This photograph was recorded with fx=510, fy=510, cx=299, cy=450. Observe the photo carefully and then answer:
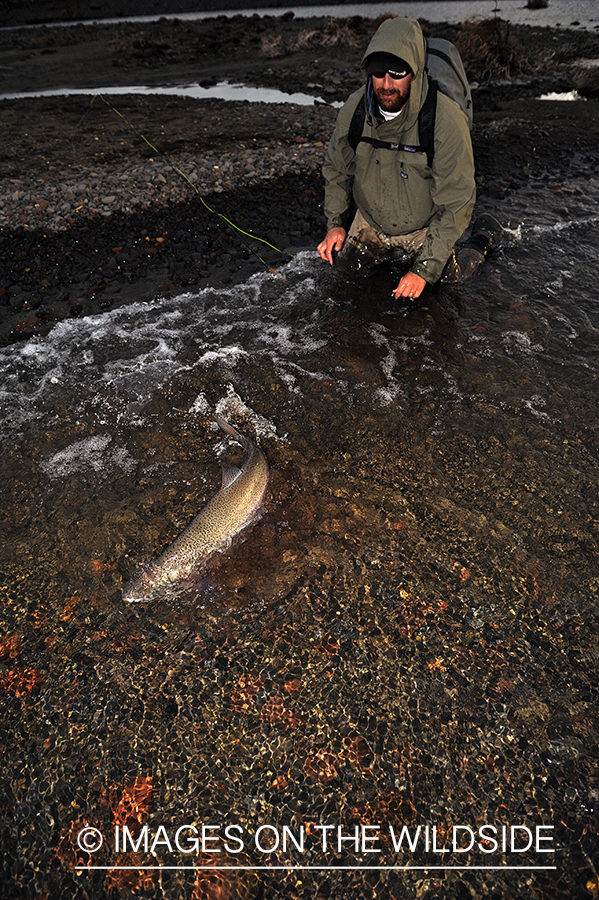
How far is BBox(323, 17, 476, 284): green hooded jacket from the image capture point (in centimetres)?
439

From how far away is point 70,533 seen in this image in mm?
3992

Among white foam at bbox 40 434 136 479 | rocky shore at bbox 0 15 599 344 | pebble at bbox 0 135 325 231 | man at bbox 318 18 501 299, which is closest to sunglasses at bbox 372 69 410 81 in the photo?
man at bbox 318 18 501 299

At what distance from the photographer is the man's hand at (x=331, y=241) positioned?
575 cm

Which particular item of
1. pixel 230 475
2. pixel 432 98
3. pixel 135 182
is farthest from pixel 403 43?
pixel 135 182

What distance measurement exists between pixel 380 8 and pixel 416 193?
140 ft

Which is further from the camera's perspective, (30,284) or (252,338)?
(30,284)

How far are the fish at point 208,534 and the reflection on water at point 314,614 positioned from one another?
13cm

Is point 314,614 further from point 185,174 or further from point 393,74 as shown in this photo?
point 185,174

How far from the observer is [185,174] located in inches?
345

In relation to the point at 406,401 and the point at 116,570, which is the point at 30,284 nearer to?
the point at 116,570

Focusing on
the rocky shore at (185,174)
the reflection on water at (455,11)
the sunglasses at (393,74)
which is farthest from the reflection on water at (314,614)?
the reflection on water at (455,11)

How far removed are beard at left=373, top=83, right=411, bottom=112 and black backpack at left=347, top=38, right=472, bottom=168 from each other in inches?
8.2

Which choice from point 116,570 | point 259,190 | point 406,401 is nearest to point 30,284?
point 259,190

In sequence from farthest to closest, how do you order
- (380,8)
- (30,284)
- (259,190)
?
(380,8), (259,190), (30,284)
